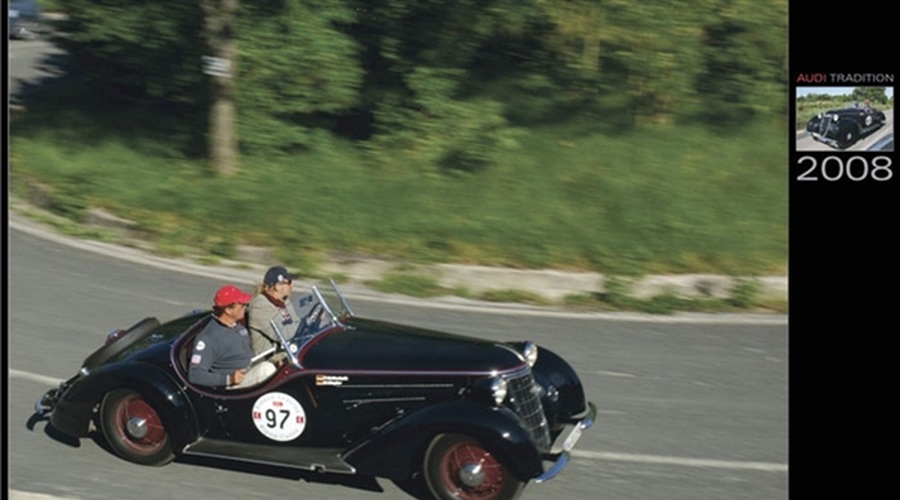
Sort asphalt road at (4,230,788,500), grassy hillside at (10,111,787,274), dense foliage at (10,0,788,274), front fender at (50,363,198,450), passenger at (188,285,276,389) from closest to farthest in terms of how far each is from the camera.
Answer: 1. passenger at (188,285,276,389)
2. front fender at (50,363,198,450)
3. asphalt road at (4,230,788,500)
4. grassy hillside at (10,111,787,274)
5. dense foliage at (10,0,788,274)

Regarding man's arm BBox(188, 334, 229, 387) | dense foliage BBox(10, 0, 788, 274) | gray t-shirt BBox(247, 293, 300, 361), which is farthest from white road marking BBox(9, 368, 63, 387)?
dense foliage BBox(10, 0, 788, 274)

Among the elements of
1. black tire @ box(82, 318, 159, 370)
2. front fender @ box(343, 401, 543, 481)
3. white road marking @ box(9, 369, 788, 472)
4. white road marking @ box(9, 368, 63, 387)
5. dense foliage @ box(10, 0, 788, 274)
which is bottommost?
white road marking @ box(9, 369, 788, 472)

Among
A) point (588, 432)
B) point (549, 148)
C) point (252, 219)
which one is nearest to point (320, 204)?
point (252, 219)

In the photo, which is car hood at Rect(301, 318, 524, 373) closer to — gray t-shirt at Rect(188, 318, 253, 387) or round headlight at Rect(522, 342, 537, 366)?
round headlight at Rect(522, 342, 537, 366)

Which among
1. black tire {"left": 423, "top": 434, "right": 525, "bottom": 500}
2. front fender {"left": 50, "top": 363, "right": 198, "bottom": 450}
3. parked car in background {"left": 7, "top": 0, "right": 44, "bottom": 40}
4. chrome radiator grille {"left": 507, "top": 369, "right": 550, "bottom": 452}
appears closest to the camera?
black tire {"left": 423, "top": 434, "right": 525, "bottom": 500}

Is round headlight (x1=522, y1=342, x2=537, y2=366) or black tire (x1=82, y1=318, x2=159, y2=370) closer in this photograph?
round headlight (x1=522, y1=342, x2=537, y2=366)

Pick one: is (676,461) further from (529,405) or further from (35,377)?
(35,377)

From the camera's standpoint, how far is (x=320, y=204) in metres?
13.4

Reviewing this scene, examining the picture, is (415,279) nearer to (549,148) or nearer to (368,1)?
(549,148)

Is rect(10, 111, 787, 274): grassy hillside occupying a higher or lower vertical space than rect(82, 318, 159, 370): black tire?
higher
